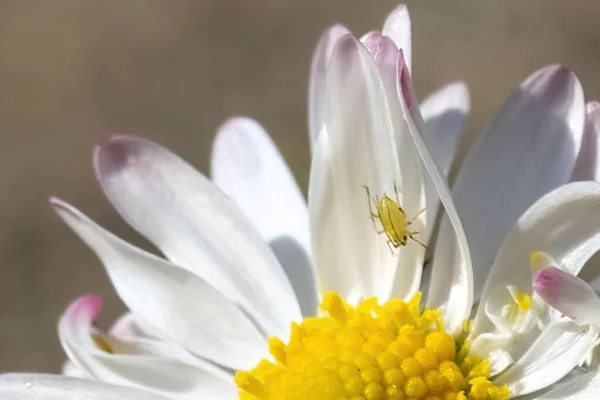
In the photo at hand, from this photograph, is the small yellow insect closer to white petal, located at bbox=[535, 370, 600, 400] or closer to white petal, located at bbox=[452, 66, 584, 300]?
white petal, located at bbox=[452, 66, 584, 300]

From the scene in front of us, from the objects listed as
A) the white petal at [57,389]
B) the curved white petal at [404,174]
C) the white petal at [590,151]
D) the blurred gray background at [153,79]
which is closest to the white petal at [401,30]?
the curved white petal at [404,174]

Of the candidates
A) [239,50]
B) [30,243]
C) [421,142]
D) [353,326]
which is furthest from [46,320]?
[421,142]

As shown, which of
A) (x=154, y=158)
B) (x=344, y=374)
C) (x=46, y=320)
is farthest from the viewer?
(x=46, y=320)

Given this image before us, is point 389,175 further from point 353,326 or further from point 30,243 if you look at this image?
point 30,243

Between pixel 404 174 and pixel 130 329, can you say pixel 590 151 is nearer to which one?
pixel 404 174

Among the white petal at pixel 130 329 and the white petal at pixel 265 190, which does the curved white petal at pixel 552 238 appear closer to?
the white petal at pixel 265 190

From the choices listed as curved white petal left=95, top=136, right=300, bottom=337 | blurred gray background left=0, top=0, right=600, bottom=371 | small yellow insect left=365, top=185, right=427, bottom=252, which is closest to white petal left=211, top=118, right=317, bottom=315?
curved white petal left=95, top=136, right=300, bottom=337
